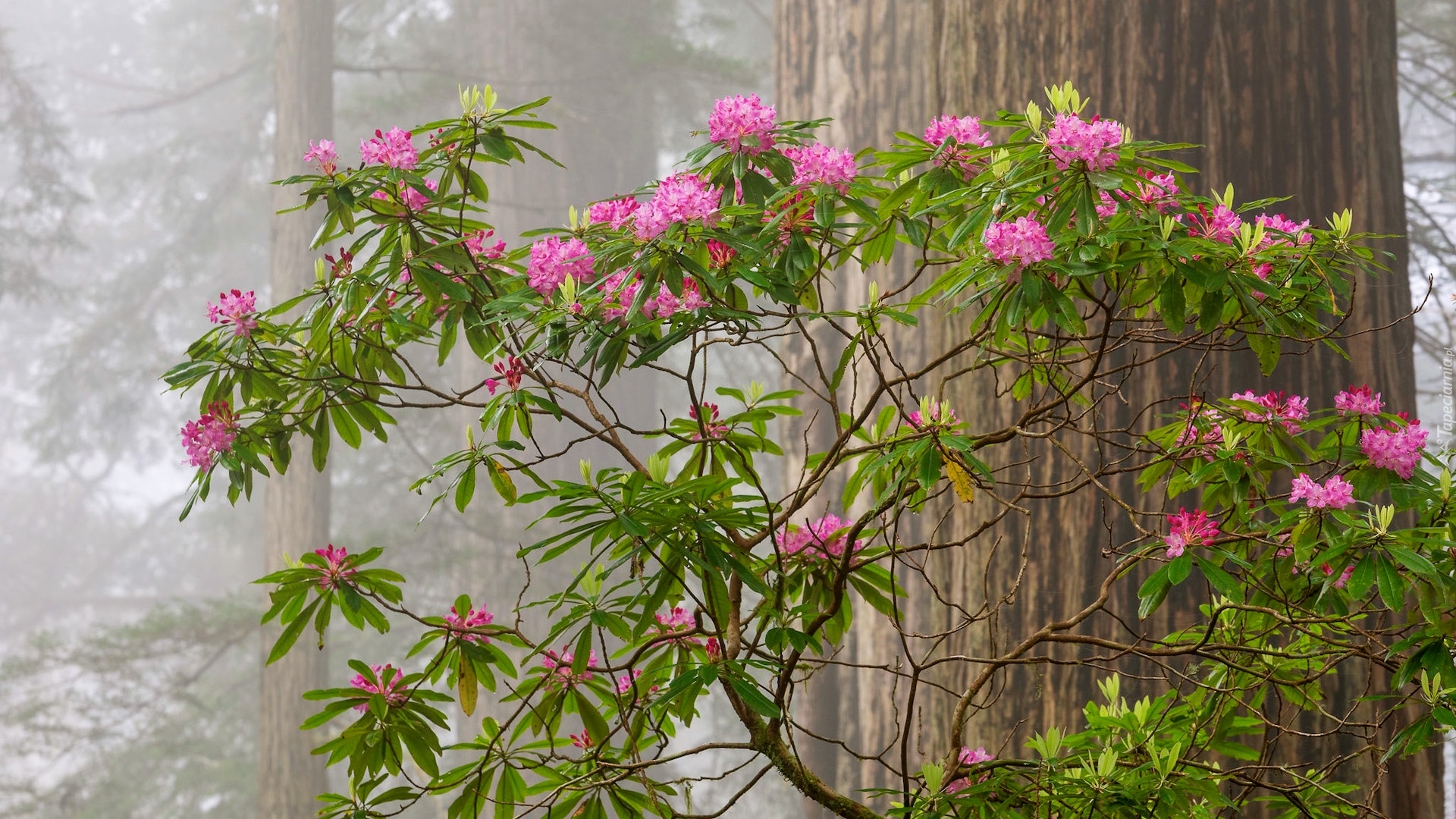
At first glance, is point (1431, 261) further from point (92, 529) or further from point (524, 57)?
point (92, 529)

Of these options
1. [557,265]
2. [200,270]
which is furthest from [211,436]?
[200,270]

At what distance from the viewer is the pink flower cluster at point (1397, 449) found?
4.38 ft

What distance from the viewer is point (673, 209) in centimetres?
113

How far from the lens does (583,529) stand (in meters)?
1.16

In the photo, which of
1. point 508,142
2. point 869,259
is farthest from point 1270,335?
point 508,142

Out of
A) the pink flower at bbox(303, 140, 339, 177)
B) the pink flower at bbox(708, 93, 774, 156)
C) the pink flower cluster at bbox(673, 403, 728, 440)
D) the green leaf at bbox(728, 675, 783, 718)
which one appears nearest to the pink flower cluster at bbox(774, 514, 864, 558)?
the pink flower cluster at bbox(673, 403, 728, 440)

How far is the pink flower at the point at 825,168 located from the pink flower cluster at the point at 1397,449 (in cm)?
73

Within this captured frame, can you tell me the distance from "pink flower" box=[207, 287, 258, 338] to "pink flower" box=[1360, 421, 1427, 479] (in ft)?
4.80

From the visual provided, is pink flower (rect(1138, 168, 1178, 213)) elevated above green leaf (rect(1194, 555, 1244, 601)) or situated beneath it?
elevated above

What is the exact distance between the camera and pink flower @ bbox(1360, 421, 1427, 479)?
4.38ft

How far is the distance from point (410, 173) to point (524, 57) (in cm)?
715

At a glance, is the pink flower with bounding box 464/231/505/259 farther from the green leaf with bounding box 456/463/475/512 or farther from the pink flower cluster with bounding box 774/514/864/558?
the pink flower cluster with bounding box 774/514/864/558

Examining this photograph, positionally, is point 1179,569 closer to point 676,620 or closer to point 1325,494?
point 1325,494

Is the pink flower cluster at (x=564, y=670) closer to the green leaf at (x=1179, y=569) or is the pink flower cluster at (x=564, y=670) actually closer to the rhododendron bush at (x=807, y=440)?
the rhododendron bush at (x=807, y=440)
